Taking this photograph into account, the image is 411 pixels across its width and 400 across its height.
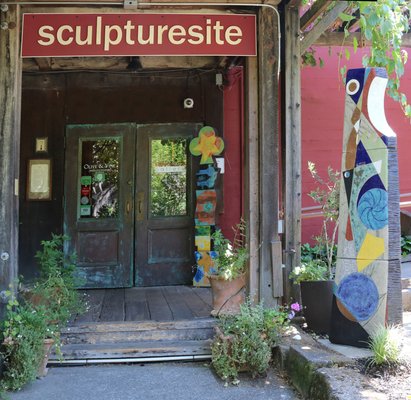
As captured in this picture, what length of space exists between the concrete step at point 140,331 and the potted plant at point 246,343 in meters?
0.34

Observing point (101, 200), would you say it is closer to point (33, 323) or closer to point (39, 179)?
point (39, 179)

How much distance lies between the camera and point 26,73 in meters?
5.57

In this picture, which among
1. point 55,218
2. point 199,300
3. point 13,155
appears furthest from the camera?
point 55,218

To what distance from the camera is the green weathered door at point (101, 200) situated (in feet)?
18.0

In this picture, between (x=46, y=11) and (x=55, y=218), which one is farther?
(x=55, y=218)

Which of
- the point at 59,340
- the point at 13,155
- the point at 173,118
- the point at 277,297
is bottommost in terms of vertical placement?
the point at 59,340

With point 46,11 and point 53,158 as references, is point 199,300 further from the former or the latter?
point 46,11

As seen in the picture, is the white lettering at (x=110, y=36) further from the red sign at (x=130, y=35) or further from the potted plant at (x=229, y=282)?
the potted plant at (x=229, y=282)

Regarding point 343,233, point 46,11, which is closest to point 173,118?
point 46,11

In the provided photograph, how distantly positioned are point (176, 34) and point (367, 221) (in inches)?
82.8

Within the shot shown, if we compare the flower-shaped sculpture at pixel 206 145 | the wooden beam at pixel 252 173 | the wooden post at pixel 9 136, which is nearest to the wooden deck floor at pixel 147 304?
the wooden beam at pixel 252 173

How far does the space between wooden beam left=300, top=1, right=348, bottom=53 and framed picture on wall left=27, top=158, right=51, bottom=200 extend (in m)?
3.37

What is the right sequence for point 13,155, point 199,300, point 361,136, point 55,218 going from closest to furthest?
point 361,136
point 13,155
point 199,300
point 55,218

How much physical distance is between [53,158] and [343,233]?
379cm
